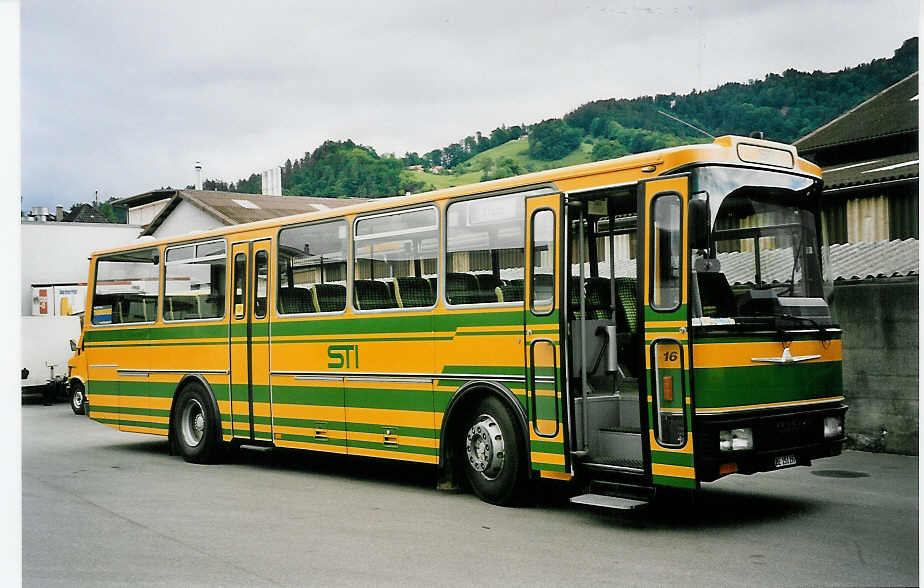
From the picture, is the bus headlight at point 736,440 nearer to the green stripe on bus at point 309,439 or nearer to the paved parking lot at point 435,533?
the paved parking lot at point 435,533

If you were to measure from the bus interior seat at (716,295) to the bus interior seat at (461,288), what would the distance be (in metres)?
2.46

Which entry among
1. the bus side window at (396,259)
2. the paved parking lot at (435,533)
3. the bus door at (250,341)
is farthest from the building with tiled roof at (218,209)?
the paved parking lot at (435,533)

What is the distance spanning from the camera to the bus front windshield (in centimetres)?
802

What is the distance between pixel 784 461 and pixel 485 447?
2.67 metres

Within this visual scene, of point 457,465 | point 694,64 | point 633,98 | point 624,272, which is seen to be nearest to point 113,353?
point 457,465

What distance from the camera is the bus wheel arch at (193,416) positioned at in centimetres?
1317

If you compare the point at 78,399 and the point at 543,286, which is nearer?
the point at 543,286

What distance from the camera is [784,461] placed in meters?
8.32

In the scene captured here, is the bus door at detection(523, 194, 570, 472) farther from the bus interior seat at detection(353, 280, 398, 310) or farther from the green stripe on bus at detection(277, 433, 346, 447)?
the green stripe on bus at detection(277, 433, 346, 447)

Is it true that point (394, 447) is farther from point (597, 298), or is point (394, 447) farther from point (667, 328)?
point (667, 328)

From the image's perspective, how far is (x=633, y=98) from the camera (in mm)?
20828

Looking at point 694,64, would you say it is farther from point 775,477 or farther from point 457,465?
point 457,465

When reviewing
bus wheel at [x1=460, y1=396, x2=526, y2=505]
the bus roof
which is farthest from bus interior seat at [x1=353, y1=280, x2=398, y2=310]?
bus wheel at [x1=460, y1=396, x2=526, y2=505]

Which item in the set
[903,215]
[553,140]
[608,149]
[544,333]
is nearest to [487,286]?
[544,333]
